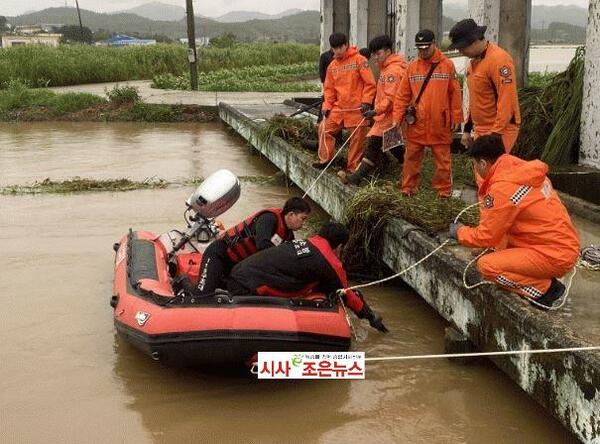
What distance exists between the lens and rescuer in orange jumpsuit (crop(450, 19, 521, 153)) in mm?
6316

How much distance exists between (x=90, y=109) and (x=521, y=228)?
18.6 meters

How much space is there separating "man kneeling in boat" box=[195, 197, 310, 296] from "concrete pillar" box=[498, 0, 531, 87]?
5.82 metres

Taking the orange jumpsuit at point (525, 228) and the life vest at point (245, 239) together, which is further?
the life vest at point (245, 239)

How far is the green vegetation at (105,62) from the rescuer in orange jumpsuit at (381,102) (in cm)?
2043

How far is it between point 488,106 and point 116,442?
4043mm

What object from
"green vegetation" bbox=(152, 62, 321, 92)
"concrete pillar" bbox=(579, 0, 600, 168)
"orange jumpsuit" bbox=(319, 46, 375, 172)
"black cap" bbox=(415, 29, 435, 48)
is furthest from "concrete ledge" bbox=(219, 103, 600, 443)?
"green vegetation" bbox=(152, 62, 321, 92)

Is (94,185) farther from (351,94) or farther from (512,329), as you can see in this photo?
(512,329)

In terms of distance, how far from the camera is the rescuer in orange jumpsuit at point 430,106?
6.97m

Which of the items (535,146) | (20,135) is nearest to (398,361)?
(535,146)

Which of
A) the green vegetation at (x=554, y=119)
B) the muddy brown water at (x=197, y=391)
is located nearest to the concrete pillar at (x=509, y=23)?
the green vegetation at (x=554, y=119)

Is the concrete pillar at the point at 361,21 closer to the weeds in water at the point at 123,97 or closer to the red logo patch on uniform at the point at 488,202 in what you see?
the weeds in water at the point at 123,97

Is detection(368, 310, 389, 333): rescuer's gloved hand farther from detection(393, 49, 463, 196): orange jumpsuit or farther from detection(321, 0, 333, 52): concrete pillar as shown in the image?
detection(321, 0, 333, 52): concrete pillar

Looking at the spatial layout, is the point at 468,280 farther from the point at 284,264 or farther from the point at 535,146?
the point at 535,146

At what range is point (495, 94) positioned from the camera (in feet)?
21.5
